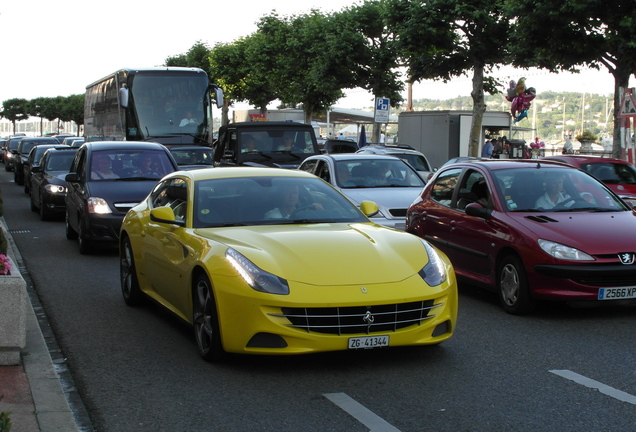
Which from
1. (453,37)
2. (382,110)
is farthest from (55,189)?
(453,37)

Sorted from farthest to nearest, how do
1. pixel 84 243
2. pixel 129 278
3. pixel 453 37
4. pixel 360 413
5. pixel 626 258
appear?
pixel 453 37 → pixel 84 243 → pixel 129 278 → pixel 626 258 → pixel 360 413

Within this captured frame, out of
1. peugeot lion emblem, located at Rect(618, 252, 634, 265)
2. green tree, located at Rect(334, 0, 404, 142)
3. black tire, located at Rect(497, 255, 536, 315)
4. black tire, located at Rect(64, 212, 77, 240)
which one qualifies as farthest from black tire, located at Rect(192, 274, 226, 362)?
green tree, located at Rect(334, 0, 404, 142)

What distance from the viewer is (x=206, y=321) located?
6.39 m

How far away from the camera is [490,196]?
9.34 meters

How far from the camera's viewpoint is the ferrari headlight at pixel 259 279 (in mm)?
5934

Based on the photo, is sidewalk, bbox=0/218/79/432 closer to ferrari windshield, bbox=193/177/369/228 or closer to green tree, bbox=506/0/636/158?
ferrari windshield, bbox=193/177/369/228

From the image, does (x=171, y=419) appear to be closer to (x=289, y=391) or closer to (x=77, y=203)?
(x=289, y=391)

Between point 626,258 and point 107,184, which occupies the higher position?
point 107,184

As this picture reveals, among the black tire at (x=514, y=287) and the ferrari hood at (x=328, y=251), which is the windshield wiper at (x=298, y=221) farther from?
the black tire at (x=514, y=287)

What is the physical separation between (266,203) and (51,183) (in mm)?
12376

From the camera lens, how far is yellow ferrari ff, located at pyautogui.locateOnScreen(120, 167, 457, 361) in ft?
19.4

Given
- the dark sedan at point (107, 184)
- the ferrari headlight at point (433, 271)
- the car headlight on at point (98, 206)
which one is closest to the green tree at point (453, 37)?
the dark sedan at point (107, 184)

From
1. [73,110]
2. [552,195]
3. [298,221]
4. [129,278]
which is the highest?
[73,110]

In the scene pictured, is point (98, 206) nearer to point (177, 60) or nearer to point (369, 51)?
point (369, 51)
